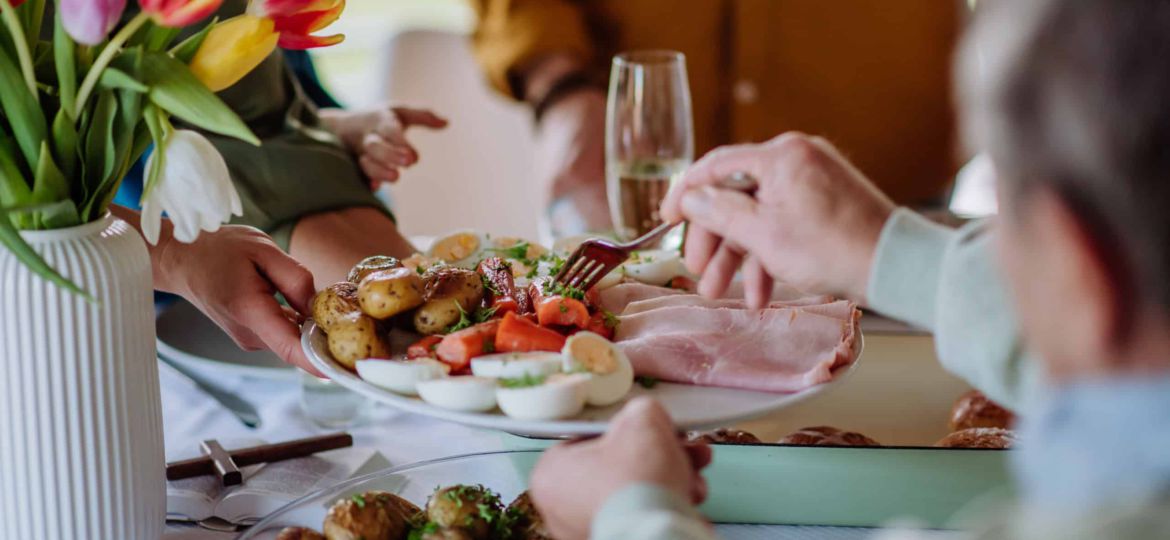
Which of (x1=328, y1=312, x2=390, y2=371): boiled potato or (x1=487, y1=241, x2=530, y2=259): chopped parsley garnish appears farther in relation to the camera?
(x1=487, y1=241, x2=530, y2=259): chopped parsley garnish

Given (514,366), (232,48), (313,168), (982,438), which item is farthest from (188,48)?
(982,438)

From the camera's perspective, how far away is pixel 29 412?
0.93m

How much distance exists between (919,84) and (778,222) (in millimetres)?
2090

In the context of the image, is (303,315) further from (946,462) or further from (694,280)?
(946,462)

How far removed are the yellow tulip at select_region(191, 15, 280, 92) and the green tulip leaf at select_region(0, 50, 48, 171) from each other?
130 millimetres

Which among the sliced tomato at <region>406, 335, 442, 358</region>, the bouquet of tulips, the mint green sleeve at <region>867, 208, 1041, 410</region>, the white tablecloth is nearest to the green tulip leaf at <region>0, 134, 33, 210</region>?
the bouquet of tulips

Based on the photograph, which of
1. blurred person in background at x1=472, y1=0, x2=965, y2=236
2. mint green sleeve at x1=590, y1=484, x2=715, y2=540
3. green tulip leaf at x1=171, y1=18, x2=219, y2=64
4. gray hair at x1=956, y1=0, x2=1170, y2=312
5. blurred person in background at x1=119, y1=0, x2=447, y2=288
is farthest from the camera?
blurred person in background at x1=472, y1=0, x2=965, y2=236

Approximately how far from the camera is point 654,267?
1.30m

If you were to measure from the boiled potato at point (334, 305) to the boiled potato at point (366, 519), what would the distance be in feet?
0.51

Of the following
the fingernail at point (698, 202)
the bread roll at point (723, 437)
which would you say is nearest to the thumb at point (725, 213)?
the fingernail at point (698, 202)

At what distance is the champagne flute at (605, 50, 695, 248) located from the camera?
1.69 m

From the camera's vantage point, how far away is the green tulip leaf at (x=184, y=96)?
0.88 m

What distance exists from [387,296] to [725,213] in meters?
0.32

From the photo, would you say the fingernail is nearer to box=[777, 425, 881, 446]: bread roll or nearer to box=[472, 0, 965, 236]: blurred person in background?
box=[777, 425, 881, 446]: bread roll
